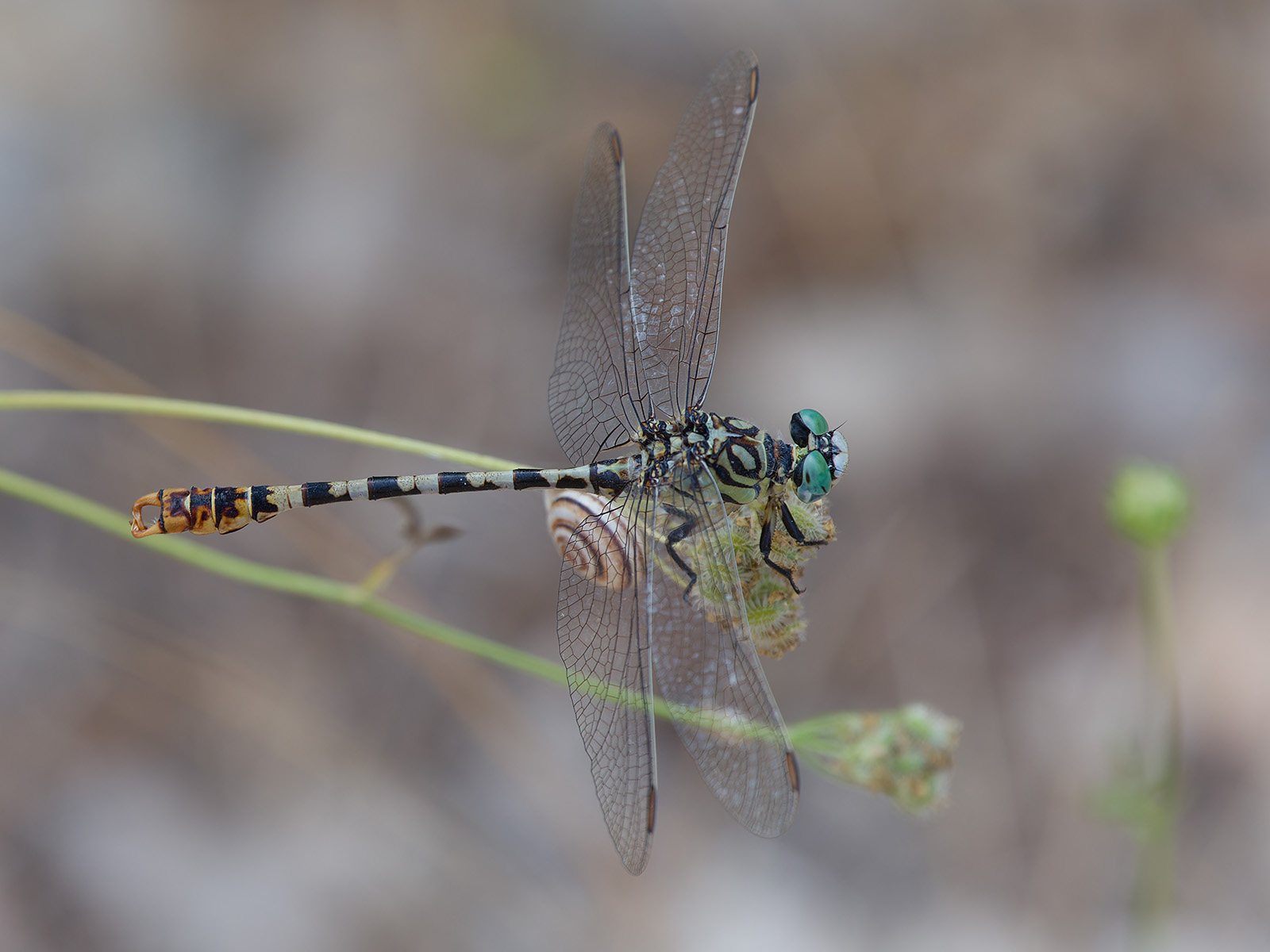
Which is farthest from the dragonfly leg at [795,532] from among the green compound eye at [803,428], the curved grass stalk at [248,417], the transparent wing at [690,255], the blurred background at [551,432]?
the blurred background at [551,432]

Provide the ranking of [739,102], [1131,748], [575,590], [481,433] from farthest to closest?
[481,433]
[1131,748]
[739,102]
[575,590]

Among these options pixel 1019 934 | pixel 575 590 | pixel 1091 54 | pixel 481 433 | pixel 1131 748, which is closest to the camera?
pixel 575 590

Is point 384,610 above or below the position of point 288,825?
above

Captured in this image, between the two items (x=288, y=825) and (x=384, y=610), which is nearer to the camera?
(x=384, y=610)

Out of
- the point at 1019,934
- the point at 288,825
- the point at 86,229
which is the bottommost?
the point at 288,825

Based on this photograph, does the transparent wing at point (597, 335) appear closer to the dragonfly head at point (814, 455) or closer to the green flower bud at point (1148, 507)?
the dragonfly head at point (814, 455)

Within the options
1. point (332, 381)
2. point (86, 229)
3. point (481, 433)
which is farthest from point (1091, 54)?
point (86, 229)

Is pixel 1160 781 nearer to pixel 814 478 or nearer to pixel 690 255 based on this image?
pixel 814 478

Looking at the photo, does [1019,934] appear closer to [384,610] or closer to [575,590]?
[575,590]

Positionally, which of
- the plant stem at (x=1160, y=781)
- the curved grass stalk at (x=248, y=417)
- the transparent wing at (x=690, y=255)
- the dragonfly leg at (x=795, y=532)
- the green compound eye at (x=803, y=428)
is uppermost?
the transparent wing at (x=690, y=255)
